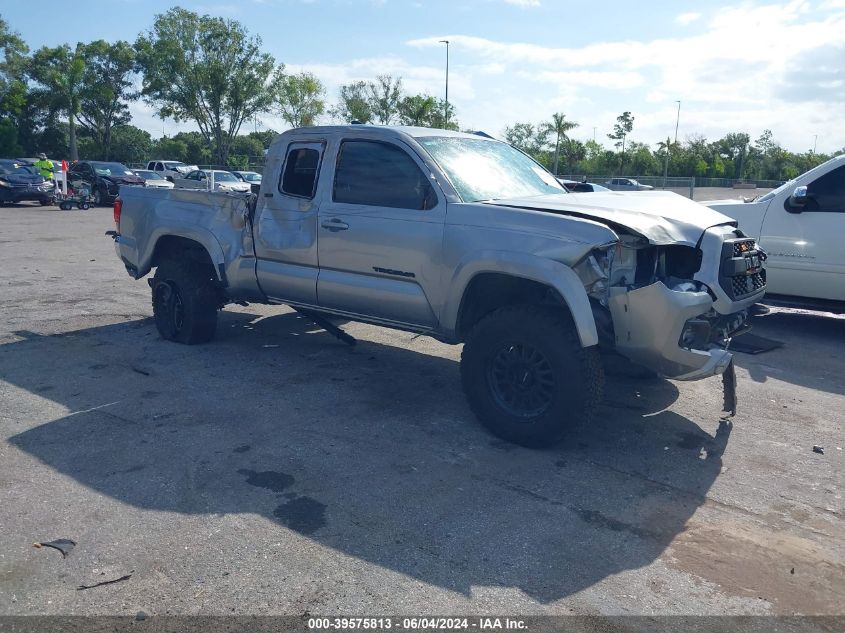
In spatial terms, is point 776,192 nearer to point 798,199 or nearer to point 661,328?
point 798,199

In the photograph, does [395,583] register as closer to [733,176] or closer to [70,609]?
[70,609]

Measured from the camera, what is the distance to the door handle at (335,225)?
5781 mm

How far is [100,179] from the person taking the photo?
27984 millimetres

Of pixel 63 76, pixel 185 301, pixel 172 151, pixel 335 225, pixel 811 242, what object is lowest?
pixel 185 301

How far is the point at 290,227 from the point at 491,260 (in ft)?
6.78

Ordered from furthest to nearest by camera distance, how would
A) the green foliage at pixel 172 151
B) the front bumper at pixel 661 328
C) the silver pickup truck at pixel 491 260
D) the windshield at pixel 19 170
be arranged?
the green foliage at pixel 172 151
the windshield at pixel 19 170
the silver pickup truck at pixel 491 260
the front bumper at pixel 661 328

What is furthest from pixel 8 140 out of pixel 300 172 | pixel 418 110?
pixel 300 172

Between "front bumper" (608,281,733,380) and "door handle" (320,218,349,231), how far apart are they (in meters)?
2.18

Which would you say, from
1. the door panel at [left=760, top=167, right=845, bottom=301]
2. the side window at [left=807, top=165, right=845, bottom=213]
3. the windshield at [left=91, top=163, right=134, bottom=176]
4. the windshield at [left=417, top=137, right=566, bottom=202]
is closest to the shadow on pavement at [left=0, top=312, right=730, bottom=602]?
the windshield at [left=417, top=137, right=566, bottom=202]

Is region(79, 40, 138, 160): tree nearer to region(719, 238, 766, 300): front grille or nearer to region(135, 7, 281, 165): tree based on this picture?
region(135, 7, 281, 165): tree

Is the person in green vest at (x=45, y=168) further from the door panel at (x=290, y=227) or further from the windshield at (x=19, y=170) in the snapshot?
the door panel at (x=290, y=227)

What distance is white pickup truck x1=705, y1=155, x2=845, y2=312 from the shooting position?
8102mm

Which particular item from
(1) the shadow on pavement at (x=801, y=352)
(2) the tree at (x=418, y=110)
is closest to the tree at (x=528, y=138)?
(2) the tree at (x=418, y=110)

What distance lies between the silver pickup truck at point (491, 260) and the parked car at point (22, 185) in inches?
872
